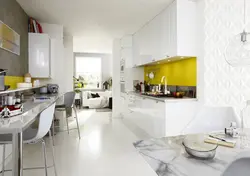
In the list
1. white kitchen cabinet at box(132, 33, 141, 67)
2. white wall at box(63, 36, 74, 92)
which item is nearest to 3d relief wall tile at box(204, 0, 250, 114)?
white kitchen cabinet at box(132, 33, 141, 67)

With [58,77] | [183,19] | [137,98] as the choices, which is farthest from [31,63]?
[183,19]

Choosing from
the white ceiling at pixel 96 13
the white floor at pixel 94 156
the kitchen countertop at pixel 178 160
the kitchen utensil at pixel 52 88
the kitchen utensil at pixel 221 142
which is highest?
the white ceiling at pixel 96 13

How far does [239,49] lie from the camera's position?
146 centimetres

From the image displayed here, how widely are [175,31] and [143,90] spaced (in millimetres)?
2091

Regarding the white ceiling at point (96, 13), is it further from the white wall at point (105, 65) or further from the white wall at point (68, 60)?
the white wall at point (105, 65)

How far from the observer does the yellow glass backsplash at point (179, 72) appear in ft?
10.3

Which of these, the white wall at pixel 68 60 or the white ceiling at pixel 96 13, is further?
the white wall at pixel 68 60

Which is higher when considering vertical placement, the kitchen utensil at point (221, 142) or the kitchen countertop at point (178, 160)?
the kitchen utensil at point (221, 142)

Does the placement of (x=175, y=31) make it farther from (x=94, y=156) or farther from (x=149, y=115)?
(x=94, y=156)

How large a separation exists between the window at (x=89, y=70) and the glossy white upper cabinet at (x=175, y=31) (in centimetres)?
539

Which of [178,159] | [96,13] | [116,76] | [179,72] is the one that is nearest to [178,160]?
[178,159]

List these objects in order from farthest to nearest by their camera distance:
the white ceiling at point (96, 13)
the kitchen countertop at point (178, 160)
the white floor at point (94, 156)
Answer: the white ceiling at point (96, 13)
the white floor at point (94, 156)
the kitchen countertop at point (178, 160)

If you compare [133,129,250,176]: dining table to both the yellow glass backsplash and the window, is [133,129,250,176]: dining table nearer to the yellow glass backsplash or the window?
the yellow glass backsplash

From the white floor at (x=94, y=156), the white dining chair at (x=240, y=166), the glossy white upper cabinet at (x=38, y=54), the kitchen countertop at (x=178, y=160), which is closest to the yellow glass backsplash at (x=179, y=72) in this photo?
the white floor at (x=94, y=156)
